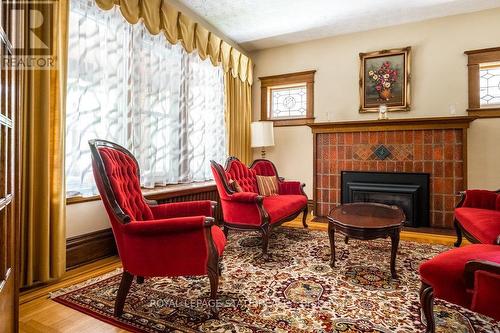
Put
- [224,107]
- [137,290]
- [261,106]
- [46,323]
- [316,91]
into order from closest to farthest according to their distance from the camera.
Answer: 1. [46,323]
2. [137,290]
3. [224,107]
4. [316,91]
5. [261,106]

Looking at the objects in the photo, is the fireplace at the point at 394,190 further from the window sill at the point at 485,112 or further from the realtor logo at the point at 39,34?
the realtor logo at the point at 39,34

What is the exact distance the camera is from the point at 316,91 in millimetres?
4828

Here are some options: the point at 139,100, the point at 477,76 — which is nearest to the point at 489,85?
the point at 477,76

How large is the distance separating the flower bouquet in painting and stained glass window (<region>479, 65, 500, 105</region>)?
3.54 feet

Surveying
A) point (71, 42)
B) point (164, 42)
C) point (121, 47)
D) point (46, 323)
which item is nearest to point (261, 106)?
point (164, 42)

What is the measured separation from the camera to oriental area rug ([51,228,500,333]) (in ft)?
5.26

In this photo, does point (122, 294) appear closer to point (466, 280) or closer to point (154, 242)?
point (154, 242)

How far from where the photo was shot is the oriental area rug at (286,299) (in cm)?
160

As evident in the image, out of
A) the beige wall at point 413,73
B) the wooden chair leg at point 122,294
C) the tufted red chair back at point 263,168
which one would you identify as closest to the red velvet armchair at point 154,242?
the wooden chair leg at point 122,294

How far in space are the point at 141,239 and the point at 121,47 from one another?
2.09 m

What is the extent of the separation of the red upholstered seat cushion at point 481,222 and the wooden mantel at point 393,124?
145 cm

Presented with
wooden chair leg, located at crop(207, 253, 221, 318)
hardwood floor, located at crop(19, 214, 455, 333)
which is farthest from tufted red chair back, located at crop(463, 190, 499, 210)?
hardwood floor, located at crop(19, 214, 455, 333)

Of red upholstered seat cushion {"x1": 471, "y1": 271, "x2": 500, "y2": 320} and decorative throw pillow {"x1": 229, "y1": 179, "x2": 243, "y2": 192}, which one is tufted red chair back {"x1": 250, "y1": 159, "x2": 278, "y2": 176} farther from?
red upholstered seat cushion {"x1": 471, "y1": 271, "x2": 500, "y2": 320}

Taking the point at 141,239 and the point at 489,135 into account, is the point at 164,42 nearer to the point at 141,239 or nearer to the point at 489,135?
the point at 141,239
